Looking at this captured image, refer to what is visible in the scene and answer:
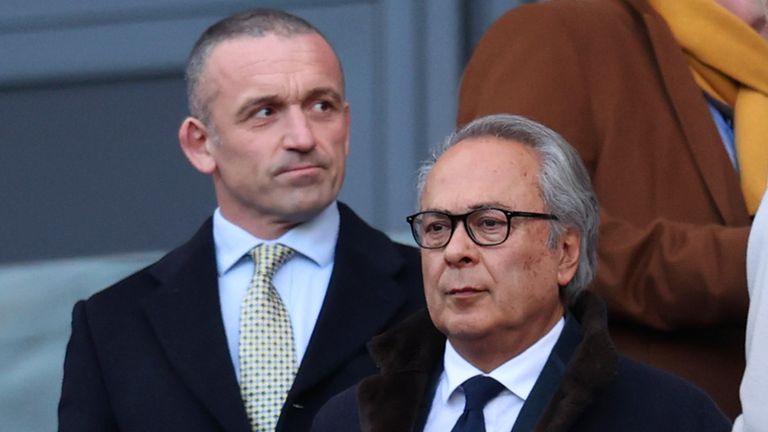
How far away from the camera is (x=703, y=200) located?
3.96m

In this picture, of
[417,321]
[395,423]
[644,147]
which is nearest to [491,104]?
[644,147]

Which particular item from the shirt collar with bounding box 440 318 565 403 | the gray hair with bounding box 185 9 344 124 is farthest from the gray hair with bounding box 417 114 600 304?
the gray hair with bounding box 185 9 344 124

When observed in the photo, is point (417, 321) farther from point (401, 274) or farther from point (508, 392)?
point (401, 274)

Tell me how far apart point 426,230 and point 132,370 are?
80 centimetres

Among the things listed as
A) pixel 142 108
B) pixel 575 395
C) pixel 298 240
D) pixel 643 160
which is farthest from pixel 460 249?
pixel 142 108

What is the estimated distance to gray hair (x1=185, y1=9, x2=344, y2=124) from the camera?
14.1 feet

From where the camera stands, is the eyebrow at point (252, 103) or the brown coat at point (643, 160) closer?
the brown coat at point (643, 160)

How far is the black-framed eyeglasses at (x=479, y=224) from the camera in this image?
11.5ft

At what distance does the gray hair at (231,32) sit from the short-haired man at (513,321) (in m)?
0.75

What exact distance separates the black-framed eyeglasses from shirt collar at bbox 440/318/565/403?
19 cm

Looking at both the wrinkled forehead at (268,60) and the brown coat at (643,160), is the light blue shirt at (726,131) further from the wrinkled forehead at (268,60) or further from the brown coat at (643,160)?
the wrinkled forehead at (268,60)

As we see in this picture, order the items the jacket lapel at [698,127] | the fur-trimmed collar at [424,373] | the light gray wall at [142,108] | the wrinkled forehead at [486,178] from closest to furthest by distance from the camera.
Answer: the fur-trimmed collar at [424,373]
the wrinkled forehead at [486,178]
the jacket lapel at [698,127]
the light gray wall at [142,108]

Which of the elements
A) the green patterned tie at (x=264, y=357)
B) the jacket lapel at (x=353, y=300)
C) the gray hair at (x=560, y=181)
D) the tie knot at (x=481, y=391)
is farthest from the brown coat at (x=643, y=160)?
the green patterned tie at (x=264, y=357)

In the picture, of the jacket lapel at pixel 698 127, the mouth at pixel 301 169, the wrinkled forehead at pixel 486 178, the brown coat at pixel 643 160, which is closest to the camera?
the wrinkled forehead at pixel 486 178
